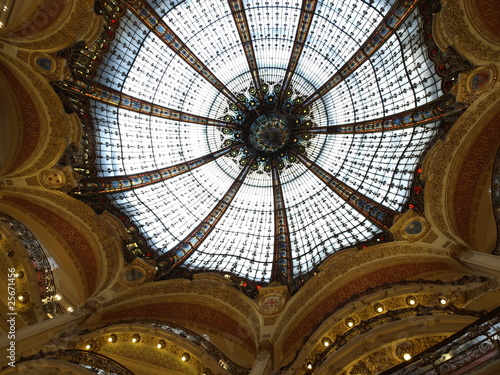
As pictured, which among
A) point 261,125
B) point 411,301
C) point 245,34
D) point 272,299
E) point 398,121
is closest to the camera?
point 411,301

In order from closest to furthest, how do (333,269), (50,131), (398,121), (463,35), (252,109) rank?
(463,35), (50,131), (333,269), (398,121), (252,109)

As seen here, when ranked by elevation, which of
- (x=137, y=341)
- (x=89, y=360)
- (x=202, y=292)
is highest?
(x=202, y=292)

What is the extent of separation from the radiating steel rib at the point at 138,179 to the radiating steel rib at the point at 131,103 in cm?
168

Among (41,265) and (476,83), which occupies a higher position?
(476,83)

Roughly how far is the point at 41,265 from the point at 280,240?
9676mm

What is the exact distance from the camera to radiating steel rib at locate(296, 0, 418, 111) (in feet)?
39.3

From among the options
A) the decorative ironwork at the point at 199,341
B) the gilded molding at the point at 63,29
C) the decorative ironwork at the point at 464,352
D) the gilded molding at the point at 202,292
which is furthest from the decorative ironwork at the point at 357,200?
the gilded molding at the point at 63,29

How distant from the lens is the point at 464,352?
6203 mm

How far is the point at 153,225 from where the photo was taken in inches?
595

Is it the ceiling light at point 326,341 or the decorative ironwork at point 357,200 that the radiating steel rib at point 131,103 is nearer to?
the decorative ironwork at point 357,200

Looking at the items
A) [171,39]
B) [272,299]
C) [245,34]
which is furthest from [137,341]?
[245,34]

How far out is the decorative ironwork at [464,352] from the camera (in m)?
5.95

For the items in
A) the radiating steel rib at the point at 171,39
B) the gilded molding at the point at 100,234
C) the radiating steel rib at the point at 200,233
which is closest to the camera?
the radiating steel rib at the point at 171,39

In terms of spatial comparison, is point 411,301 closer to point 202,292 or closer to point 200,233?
point 202,292
